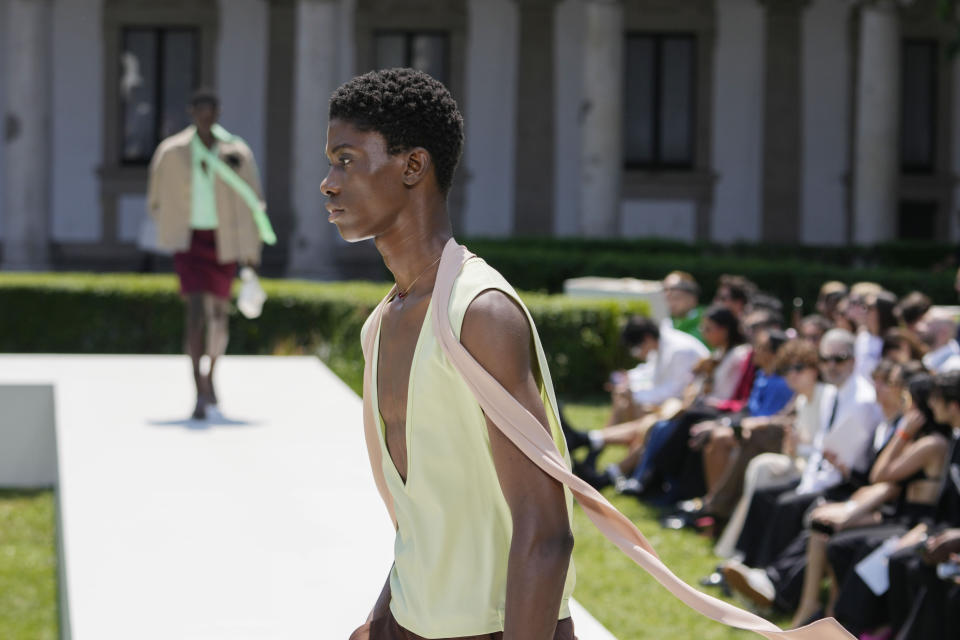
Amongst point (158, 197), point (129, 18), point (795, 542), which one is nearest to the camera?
point (795, 542)

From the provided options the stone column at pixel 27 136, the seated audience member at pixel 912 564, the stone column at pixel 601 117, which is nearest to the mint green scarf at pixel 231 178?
the seated audience member at pixel 912 564

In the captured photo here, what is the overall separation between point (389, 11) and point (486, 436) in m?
21.2

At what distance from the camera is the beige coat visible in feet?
25.5

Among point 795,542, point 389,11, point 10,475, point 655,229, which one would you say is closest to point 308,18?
point 389,11

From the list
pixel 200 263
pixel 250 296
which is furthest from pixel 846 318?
pixel 200 263

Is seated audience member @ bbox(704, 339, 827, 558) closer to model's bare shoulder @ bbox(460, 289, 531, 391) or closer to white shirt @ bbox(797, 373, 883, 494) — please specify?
white shirt @ bbox(797, 373, 883, 494)

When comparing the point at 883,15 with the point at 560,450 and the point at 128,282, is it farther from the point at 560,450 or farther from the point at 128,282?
the point at 560,450

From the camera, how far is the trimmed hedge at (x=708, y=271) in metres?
14.4

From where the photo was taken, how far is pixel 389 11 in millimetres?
22797

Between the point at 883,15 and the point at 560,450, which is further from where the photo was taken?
the point at 883,15

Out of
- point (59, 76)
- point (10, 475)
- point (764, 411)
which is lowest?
point (10, 475)

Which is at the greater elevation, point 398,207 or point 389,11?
point 389,11

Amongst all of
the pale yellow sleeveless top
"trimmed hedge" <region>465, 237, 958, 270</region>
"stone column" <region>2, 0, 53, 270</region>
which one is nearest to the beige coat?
the pale yellow sleeveless top

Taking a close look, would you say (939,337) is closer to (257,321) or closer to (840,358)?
(840,358)
